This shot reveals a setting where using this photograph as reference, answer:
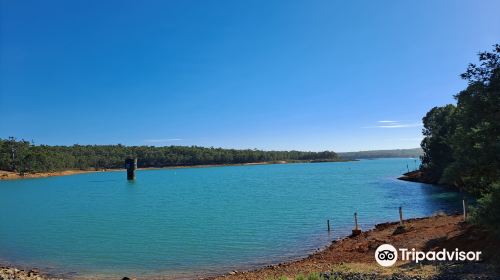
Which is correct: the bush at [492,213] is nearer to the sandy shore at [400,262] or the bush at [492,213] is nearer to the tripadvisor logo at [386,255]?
the sandy shore at [400,262]

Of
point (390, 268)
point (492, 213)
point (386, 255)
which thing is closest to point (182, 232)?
point (386, 255)

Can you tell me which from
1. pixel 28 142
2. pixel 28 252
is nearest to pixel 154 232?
pixel 28 252

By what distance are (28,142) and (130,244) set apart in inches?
7633

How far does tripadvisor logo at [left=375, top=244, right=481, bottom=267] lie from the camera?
58.2 ft

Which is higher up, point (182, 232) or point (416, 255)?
point (416, 255)

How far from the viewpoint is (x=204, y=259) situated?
2614 centimetres

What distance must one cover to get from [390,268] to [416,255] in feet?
12.3

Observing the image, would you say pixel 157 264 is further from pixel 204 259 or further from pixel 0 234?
pixel 0 234

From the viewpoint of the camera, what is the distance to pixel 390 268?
57.5 feet

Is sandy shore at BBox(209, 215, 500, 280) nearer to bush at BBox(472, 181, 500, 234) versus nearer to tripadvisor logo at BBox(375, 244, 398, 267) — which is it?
tripadvisor logo at BBox(375, 244, 398, 267)

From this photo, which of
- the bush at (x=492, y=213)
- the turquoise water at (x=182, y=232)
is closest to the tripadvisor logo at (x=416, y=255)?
the bush at (x=492, y=213)

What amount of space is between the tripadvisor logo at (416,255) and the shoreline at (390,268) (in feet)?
1.44

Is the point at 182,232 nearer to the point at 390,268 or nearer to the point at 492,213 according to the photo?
the point at 390,268

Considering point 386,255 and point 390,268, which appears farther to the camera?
point 386,255
